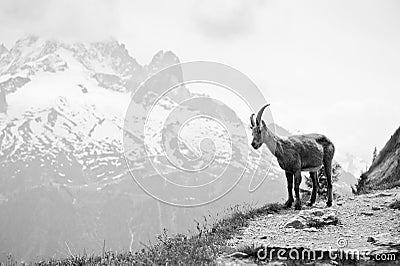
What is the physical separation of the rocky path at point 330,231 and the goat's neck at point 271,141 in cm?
260

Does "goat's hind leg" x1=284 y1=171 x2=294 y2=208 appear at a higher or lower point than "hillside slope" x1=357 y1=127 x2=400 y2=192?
lower

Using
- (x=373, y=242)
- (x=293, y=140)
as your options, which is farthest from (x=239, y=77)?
(x=373, y=242)

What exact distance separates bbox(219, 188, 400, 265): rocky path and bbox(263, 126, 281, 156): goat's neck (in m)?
2.60

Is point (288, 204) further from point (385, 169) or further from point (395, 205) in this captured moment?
point (385, 169)

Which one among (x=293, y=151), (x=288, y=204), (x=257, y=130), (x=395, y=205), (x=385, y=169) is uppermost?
(x=257, y=130)

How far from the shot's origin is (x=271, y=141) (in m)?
19.7

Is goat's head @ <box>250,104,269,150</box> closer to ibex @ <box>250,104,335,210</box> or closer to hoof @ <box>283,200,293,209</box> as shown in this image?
ibex @ <box>250,104,335,210</box>

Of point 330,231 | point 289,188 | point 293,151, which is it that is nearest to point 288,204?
point 289,188

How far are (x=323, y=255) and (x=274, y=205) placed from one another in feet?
30.8

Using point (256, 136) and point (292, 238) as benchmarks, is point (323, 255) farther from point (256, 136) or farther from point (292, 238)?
Answer: point (256, 136)

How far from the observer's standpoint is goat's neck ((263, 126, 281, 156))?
1955cm

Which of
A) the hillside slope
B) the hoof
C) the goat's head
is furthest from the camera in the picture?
the hillside slope

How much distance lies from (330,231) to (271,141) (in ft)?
19.6

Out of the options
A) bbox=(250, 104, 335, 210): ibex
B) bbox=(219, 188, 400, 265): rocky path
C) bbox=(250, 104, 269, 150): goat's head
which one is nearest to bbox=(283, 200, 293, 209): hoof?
bbox=(250, 104, 335, 210): ibex
